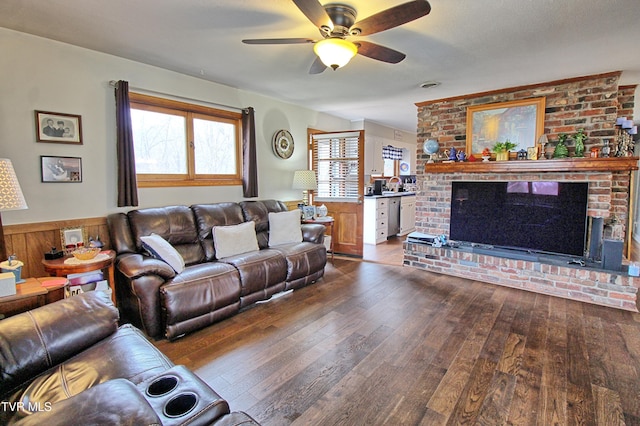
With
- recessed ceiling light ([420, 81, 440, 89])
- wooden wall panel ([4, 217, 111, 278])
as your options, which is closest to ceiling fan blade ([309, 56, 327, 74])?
recessed ceiling light ([420, 81, 440, 89])

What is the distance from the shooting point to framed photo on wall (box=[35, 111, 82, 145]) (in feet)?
8.96

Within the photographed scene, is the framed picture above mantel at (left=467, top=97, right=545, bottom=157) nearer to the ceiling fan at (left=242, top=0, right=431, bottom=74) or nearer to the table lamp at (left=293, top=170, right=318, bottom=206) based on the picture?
the table lamp at (left=293, top=170, right=318, bottom=206)

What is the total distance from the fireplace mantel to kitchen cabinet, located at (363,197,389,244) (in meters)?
1.65

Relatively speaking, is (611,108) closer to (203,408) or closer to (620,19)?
(620,19)

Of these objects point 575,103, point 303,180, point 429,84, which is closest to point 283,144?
point 303,180

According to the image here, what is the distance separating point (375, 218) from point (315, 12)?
449 centimetres

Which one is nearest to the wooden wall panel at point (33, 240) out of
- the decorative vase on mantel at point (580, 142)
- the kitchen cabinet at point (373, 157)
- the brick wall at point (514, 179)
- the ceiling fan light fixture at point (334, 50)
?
the ceiling fan light fixture at point (334, 50)

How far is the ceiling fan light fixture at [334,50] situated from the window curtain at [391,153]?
5.28 metres

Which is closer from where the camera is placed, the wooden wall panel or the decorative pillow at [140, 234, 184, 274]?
the wooden wall panel

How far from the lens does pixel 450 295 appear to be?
3574 mm

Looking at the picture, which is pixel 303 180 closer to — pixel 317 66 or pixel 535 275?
pixel 317 66

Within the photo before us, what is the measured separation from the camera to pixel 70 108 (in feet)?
9.48

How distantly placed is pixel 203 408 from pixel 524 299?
3530mm

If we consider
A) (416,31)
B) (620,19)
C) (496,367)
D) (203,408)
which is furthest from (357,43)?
(496,367)
